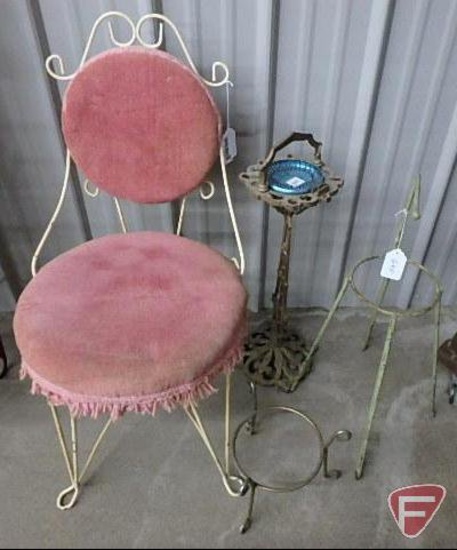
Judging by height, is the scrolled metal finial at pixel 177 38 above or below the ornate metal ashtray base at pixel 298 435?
above

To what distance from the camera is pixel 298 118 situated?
127cm

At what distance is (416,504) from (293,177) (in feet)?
2.54

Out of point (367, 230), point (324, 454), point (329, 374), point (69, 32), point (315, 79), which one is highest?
point (69, 32)

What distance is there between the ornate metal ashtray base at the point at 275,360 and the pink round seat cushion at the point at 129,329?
1.54 ft

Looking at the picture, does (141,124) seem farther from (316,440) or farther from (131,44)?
(316,440)

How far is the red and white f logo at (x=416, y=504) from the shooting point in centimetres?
110

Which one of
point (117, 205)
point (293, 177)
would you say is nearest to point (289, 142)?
point (293, 177)

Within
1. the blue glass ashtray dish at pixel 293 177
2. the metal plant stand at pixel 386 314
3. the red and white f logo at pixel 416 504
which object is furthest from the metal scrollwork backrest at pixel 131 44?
the red and white f logo at pixel 416 504

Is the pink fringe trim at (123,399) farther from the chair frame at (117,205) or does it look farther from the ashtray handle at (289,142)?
the ashtray handle at (289,142)

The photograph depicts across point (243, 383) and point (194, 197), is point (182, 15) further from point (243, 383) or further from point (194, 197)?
point (243, 383)

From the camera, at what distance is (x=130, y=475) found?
4.12 ft

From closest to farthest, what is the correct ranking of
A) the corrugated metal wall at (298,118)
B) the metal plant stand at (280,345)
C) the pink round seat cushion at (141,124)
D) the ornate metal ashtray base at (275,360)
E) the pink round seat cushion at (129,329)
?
the pink round seat cushion at (129,329)
the pink round seat cushion at (141,124)
the corrugated metal wall at (298,118)
the metal plant stand at (280,345)
the ornate metal ashtray base at (275,360)

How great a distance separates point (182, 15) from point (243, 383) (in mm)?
912

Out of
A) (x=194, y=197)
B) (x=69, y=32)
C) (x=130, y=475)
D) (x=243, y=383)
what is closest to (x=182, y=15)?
(x=69, y=32)
